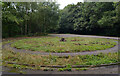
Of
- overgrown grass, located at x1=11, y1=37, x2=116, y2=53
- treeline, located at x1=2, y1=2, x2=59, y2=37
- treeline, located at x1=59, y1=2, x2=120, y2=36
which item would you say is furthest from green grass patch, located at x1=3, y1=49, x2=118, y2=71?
treeline, located at x1=2, y1=2, x2=59, y2=37

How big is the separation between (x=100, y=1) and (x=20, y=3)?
695 inches

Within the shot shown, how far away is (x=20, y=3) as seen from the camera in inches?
832

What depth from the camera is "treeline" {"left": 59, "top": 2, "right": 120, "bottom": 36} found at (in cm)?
2342

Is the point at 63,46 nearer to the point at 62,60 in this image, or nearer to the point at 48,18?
the point at 62,60

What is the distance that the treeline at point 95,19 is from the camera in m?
23.4

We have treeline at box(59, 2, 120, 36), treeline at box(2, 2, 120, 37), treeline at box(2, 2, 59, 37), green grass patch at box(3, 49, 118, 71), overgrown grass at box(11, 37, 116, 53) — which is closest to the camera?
green grass patch at box(3, 49, 118, 71)

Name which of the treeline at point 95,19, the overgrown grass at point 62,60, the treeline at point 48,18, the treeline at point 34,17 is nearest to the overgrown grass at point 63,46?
the overgrown grass at point 62,60

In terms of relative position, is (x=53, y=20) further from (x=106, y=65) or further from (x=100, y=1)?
(x=106, y=65)

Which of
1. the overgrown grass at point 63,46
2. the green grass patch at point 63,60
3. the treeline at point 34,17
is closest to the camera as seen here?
the green grass patch at point 63,60

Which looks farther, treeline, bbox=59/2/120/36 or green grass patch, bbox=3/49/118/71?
treeline, bbox=59/2/120/36

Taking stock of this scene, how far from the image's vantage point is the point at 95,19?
28188 millimetres

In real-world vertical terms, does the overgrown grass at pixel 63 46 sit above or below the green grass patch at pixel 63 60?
below

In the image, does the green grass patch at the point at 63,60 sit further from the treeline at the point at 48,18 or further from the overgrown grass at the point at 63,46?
the treeline at the point at 48,18

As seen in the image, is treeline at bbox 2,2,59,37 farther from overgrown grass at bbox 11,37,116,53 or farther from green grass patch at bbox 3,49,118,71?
green grass patch at bbox 3,49,118,71
